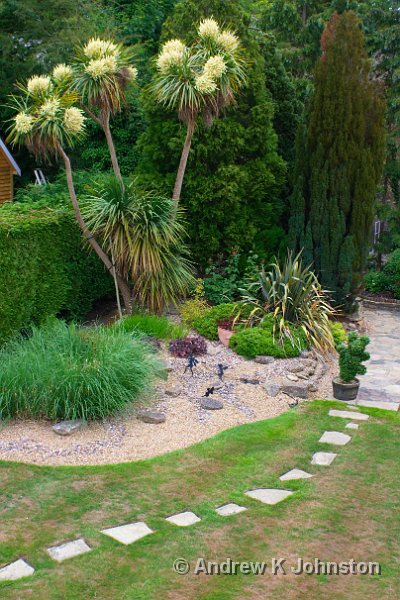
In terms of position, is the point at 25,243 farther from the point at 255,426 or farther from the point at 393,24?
the point at 393,24

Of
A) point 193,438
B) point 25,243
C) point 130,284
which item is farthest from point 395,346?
point 25,243

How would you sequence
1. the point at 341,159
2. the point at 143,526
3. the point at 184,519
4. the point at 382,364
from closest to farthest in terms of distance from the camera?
1. the point at 143,526
2. the point at 184,519
3. the point at 382,364
4. the point at 341,159

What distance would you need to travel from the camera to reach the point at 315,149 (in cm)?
1152

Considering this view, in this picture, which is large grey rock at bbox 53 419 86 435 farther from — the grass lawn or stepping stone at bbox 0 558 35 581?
stepping stone at bbox 0 558 35 581

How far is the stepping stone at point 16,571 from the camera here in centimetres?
459

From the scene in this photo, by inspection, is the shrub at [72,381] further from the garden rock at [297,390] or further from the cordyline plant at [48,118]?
the cordyline plant at [48,118]

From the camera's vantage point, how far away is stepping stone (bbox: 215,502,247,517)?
5477mm

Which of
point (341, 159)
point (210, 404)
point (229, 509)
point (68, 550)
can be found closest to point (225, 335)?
point (210, 404)

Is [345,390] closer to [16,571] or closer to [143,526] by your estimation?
[143,526]

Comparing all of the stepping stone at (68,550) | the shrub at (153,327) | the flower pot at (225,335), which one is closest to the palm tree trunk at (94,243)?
the shrub at (153,327)

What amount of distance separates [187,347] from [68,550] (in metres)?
4.41

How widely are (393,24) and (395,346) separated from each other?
26.8 feet

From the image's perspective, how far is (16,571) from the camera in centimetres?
466

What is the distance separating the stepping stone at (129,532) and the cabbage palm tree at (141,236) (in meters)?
5.07
